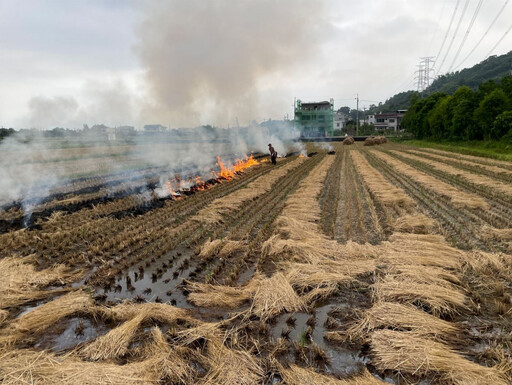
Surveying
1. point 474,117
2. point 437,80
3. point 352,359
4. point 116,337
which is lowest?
point 352,359

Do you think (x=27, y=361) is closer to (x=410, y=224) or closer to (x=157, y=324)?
(x=157, y=324)

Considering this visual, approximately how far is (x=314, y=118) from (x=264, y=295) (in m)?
56.1

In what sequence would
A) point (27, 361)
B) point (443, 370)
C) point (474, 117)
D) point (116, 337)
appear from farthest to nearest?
point (474, 117) → point (116, 337) → point (27, 361) → point (443, 370)

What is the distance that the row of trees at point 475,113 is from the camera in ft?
84.8

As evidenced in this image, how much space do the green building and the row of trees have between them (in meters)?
17.3

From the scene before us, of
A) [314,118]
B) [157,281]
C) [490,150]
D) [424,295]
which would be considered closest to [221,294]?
[157,281]

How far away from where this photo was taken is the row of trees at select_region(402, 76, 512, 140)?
2584 cm

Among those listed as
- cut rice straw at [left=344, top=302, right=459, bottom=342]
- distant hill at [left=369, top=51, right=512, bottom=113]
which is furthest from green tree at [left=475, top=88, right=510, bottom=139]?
distant hill at [left=369, top=51, right=512, bottom=113]

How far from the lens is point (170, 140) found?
35.2 m

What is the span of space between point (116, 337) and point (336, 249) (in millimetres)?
4498

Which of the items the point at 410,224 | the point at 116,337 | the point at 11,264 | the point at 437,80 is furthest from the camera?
the point at 437,80

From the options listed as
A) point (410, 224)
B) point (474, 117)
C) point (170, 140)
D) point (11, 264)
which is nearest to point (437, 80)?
point (474, 117)

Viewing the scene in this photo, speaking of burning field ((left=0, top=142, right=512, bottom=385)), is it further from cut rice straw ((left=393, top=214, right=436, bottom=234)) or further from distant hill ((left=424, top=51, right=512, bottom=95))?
distant hill ((left=424, top=51, right=512, bottom=95))

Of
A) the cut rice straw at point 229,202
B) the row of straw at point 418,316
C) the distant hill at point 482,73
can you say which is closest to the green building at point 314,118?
the distant hill at point 482,73
